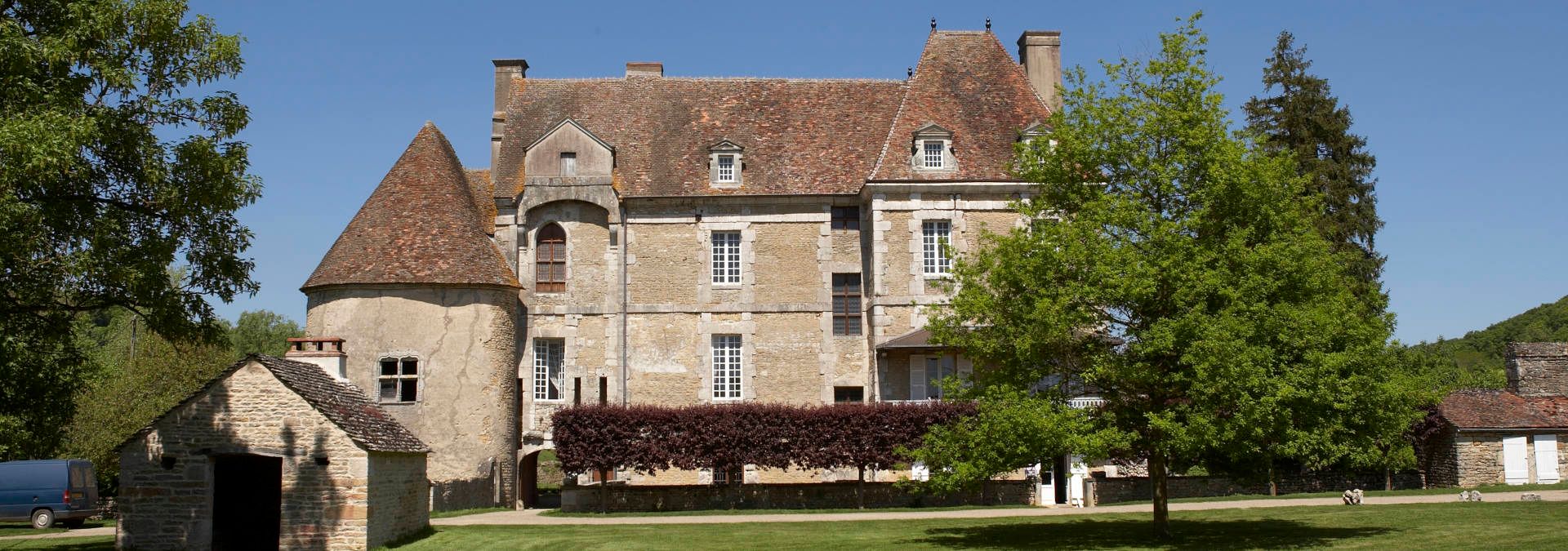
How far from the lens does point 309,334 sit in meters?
29.4

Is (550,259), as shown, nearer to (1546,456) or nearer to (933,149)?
(933,149)

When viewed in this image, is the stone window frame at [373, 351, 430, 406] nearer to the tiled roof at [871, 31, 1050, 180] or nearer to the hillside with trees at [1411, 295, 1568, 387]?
the tiled roof at [871, 31, 1050, 180]

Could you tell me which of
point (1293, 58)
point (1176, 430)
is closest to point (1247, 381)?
point (1176, 430)

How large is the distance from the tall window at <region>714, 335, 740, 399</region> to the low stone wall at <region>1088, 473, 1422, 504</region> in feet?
30.5

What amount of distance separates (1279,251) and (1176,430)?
10.9ft

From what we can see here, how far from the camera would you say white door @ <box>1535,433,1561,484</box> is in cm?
3103

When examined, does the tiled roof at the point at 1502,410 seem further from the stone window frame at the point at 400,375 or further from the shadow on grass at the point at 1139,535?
the stone window frame at the point at 400,375

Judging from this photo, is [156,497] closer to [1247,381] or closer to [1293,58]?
[1247,381]

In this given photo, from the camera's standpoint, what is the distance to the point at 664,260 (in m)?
32.0

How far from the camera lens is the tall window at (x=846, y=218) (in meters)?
32.2

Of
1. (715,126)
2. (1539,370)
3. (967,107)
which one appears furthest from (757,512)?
(1539,370)

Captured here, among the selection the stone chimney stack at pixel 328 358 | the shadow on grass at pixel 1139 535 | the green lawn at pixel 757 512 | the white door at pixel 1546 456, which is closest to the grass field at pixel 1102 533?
the shadow on grass at pixel 1139 535

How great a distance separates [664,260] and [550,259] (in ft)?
9.80

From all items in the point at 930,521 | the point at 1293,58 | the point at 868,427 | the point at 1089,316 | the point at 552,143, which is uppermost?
the point at 1293,58
